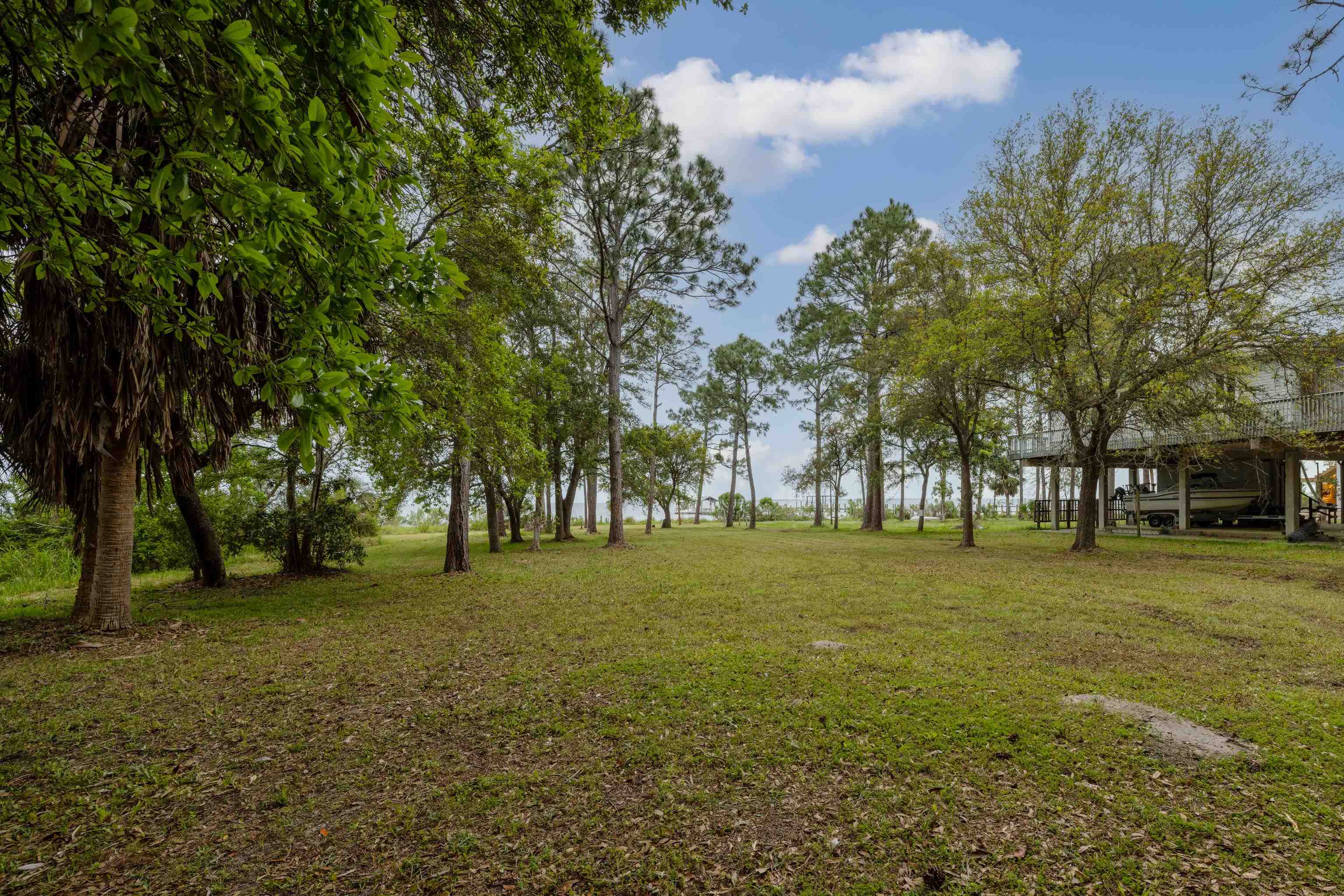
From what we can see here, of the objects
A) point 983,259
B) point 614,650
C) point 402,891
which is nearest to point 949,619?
point 614,650

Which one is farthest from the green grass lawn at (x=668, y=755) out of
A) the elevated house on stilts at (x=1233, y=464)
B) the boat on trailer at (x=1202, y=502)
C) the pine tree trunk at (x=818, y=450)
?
the pine tree trunk at (x=818, y=450)

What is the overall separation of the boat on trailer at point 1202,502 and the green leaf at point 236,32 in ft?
81.5

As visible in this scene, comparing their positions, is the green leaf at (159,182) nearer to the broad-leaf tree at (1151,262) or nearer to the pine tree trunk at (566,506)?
the broad-leaf tree at (1151,262)

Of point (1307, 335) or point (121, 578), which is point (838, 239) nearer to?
point (1307, 335)

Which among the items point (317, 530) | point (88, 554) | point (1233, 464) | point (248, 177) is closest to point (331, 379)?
point (248, 177)

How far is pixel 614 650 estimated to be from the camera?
17.0ft

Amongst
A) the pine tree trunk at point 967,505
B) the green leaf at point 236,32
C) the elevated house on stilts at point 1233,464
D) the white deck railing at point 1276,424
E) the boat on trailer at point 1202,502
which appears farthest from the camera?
the boat on trailer at point 1202,502

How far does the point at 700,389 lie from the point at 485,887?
3031cm

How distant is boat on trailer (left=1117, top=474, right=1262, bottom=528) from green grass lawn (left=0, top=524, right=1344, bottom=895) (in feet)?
53.4

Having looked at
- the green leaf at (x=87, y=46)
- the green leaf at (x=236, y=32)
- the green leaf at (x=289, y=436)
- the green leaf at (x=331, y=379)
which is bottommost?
the green leaf at (x=289, y=436)

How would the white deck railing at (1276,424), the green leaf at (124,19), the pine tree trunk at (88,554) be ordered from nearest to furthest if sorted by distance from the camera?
the green leaf at (124,19), the pine tree trunk at (88,554), the white deck railing at (1276,424)

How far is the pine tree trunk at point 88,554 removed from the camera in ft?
20.8

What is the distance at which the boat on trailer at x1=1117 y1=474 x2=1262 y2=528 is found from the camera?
1862 cm

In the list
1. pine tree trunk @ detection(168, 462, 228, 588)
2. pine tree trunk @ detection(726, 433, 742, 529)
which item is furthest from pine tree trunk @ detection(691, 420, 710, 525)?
pine tree trunk @ detection(168, 462, 228, 588)
